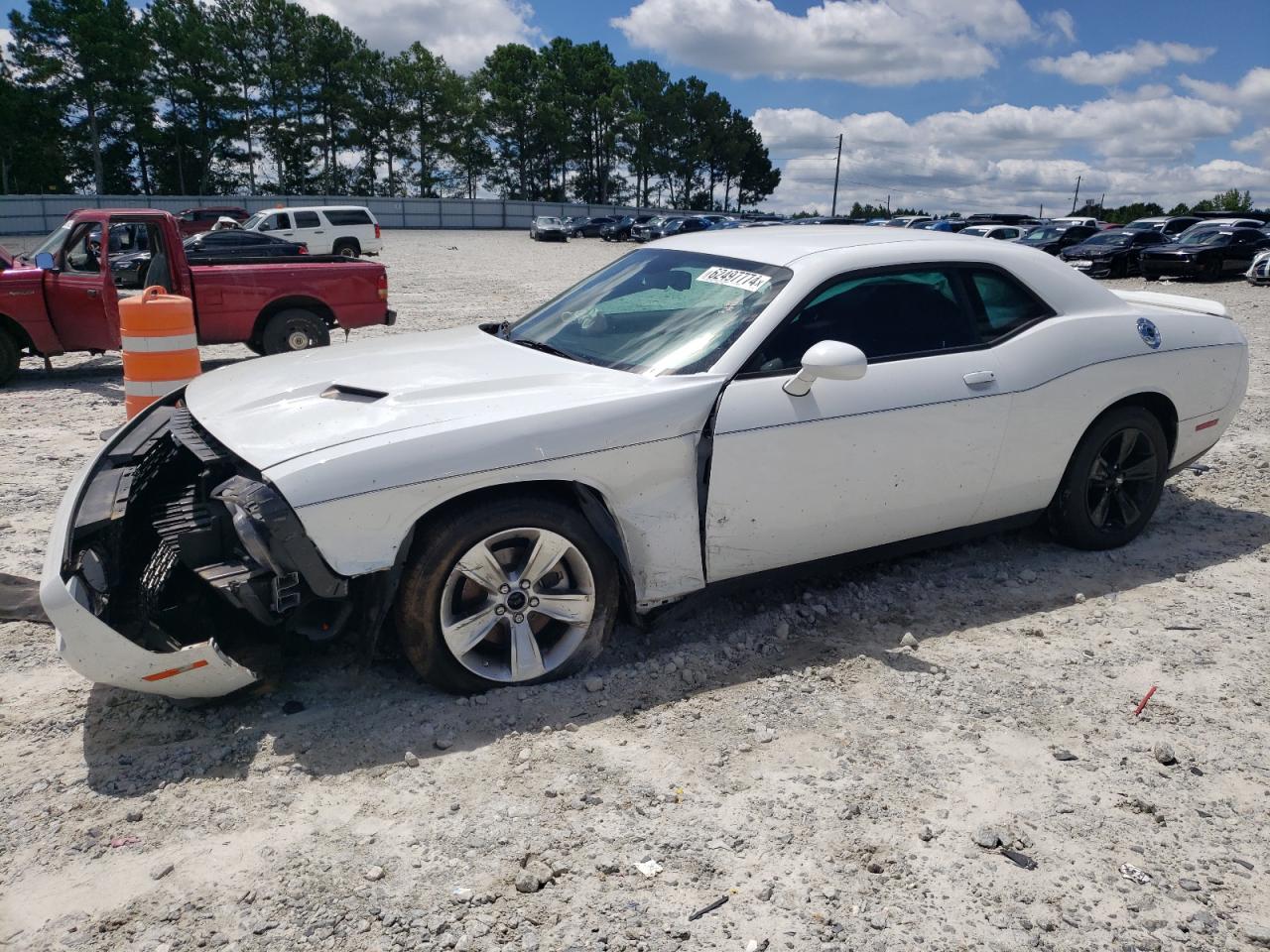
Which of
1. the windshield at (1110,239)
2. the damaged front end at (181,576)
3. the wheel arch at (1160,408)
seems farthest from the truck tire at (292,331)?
the windshield at (1110,239)

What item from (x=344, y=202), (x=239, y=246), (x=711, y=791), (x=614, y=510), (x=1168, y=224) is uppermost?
(x=344, y=202)

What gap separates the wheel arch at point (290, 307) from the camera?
10.4 m

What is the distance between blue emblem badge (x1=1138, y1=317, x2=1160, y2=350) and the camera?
15.2 ft

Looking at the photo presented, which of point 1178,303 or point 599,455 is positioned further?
point 1178,303

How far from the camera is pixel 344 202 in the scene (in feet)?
170

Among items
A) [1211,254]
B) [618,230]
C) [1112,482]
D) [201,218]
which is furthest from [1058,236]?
[1112,482]

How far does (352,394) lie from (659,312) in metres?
1.33

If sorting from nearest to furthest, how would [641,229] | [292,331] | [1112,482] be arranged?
[1112,482] → [292,331] → [641,229]

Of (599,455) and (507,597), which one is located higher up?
(599,455)

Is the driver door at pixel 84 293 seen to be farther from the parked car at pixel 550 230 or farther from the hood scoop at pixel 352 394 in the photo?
the parked car at pixel 550 230

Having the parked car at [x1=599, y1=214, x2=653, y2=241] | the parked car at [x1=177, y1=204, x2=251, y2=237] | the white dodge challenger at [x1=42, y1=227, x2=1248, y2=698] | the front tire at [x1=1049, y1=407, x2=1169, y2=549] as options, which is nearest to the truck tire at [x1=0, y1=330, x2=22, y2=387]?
the white dodge challenger at [x1=42, y1=227, x2=1248, y2=698]

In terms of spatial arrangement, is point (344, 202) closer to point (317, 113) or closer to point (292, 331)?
point (317, 113)

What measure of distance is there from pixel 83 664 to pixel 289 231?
28.0m

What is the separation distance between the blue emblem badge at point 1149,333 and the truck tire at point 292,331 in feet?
27.1
